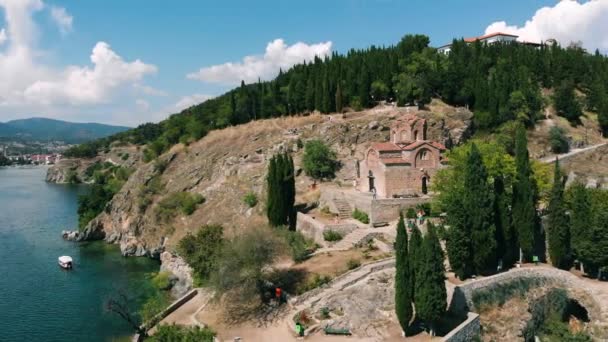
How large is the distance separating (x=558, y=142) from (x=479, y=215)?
32804 mm

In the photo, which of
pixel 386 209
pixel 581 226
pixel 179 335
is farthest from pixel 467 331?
pixel 179 335

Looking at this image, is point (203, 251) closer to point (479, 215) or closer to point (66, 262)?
point (479, 215)

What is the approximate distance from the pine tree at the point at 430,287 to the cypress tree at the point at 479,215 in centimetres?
495

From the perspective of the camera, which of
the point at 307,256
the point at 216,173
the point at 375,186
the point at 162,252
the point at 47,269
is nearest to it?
the point at 307,256

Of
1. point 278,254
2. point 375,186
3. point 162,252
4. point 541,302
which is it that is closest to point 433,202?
point 375,186

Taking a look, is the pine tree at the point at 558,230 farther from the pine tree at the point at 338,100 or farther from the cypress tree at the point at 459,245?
the pine tree at the point at 338,100

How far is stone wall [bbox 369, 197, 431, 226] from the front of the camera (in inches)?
1400

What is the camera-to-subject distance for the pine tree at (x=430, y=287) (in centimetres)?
2262

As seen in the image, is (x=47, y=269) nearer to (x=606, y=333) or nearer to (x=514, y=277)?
(x=514, y=277)

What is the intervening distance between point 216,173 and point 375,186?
2371 centimetres

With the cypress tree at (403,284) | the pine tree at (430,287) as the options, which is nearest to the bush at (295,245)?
the cypress tree at (403,284)

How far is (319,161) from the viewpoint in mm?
48625

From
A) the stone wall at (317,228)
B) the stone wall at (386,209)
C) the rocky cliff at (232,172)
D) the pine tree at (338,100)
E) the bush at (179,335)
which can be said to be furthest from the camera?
the pine tree at (338,100)

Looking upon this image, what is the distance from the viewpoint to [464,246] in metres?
27.1
